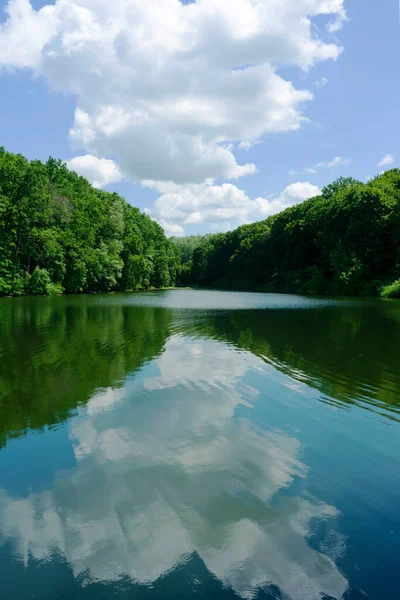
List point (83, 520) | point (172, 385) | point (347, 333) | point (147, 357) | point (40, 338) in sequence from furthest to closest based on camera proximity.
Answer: point (347, 333) < point (40, 338) < point (147, 357) < point (172, 385) < point (83, 520)

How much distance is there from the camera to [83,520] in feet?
15.3

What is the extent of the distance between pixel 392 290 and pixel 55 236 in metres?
43.2

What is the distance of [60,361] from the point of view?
42.1 feet

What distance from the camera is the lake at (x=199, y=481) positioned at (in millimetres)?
3861

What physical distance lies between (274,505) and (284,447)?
1.73m

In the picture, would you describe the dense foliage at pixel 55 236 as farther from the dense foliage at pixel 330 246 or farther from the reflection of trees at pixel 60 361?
the dense foliage at pixel 330 246

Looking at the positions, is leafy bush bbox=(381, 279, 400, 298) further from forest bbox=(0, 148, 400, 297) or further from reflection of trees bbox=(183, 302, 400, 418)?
reflection of trees bbox=(183, 302, 400, 418)

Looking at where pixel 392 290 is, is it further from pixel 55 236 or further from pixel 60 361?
pixel 60 361

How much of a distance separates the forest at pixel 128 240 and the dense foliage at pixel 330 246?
165mm

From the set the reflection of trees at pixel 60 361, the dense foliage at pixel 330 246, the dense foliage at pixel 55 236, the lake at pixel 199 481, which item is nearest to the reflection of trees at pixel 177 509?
the lake at pixel 199 481

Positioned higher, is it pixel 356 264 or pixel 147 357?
pixel 356 264

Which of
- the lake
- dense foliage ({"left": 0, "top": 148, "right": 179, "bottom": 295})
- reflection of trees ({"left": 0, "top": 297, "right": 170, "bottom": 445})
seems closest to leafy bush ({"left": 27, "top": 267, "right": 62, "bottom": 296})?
dense foliage ({"left": 0, "top": 148, "right": 179, "bottom": 295})

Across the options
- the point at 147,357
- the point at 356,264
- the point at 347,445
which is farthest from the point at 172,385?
the point at 356,264

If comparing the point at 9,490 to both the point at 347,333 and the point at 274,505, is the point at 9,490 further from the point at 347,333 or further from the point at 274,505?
the point at 347,333
